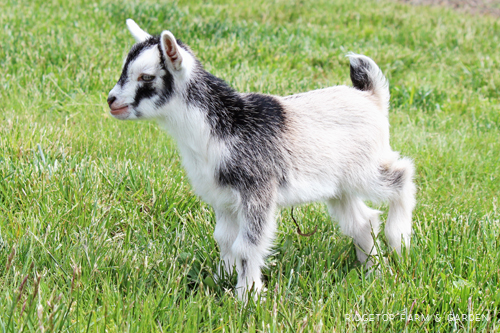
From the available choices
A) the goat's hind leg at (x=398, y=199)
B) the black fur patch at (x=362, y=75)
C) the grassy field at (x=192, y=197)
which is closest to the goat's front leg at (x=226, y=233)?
the grassy field at (x=192, y=197)

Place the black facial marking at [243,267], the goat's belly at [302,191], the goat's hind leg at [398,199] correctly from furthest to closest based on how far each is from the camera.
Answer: the goat's hind leg at [398,199], the goat's belly at [302,191], the black facial marking at [243,267]

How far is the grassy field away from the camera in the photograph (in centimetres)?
291

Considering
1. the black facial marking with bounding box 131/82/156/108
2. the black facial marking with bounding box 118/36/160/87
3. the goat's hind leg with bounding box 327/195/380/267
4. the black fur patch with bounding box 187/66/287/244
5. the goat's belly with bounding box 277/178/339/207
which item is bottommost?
the goat's hind leg with bounding box 327/195/380/267

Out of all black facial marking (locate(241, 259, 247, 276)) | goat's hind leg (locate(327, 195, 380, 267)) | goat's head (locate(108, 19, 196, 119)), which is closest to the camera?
goat's head (locate(108, 19, 196, 119))

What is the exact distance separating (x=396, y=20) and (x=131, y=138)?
6269mm

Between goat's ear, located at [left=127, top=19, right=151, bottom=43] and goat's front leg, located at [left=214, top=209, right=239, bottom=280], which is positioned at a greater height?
goat's ear, located at [left=127, top=19, right=151, bottom=43]

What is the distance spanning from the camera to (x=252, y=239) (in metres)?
3.21

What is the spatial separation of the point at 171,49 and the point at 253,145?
73 centimetres

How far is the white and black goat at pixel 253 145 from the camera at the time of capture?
318 cm

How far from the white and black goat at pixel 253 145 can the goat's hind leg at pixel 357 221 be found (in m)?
0.13

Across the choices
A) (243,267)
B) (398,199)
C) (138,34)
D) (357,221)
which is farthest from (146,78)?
(398,199)

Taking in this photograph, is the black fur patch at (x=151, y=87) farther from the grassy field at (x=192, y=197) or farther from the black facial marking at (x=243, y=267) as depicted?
the black facial marking at (x=243, y=267)

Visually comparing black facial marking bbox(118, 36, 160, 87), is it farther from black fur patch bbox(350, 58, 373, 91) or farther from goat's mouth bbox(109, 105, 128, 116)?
black fur patch bbox(350, 58, 373, 91)

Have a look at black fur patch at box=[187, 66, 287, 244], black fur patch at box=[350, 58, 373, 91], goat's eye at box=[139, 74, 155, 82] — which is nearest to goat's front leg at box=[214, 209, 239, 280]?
black fur patch at box=[187, 66, 287, 244]
